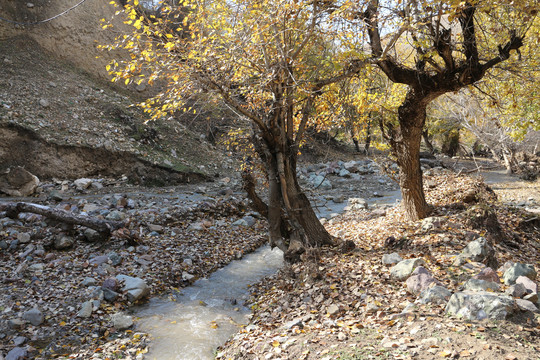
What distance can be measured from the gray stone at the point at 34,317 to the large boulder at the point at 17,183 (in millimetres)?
6073

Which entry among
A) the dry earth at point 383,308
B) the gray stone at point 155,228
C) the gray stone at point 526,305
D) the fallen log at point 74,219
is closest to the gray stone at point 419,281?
the dry earth at point 383,308

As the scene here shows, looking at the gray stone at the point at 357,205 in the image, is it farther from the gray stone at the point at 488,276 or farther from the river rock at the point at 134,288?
the river rock at the point at 134,288

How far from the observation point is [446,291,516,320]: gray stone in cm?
337

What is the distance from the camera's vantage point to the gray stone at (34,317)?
4.80m

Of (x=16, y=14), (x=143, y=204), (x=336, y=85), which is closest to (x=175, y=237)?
(x=143, y=204)

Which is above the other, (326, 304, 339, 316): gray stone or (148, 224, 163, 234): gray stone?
(148, 224, 163, 234): gray stone

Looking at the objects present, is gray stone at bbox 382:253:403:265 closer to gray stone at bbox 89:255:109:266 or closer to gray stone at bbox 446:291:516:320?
gray stone at bbox 446:291:516:320

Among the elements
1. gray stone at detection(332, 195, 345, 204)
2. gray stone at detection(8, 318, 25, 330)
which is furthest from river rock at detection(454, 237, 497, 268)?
gray stone at detection(332, 195, 345, 204)

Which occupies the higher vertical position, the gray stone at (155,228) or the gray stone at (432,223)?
the gray stone at (155,228)

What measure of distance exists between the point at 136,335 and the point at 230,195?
739 centimetres

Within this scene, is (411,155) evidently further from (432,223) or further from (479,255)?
Result: (479,255)

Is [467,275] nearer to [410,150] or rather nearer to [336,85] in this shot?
[410,150]

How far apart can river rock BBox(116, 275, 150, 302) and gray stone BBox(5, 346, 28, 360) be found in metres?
→ 1.66

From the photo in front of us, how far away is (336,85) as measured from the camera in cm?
701
